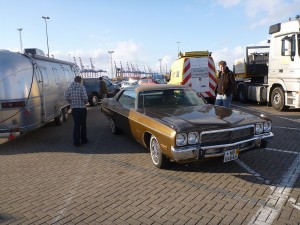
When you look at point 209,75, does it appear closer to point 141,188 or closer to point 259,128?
point 259,128

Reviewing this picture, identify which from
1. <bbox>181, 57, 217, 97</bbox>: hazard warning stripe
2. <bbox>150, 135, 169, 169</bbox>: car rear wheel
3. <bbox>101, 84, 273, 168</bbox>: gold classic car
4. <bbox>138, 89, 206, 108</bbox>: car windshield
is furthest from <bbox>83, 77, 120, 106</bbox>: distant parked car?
<bbox>150, 135, 169, 169</bbox>: car rear wheel

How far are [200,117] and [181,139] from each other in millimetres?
855

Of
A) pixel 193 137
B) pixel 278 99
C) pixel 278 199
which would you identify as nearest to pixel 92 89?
pixel 278 99

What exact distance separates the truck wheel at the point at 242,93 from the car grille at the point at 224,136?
11358 millimetres

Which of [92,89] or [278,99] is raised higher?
[92,89]

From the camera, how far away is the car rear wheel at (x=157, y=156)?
5.36m

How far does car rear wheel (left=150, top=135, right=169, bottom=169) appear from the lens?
17.6 ft

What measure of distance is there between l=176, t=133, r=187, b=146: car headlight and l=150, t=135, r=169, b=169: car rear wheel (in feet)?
2.34

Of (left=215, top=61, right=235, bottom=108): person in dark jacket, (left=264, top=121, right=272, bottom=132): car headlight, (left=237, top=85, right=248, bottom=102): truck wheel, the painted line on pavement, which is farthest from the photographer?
(left=237, top=85, right=248, bottom=102): truck wheel

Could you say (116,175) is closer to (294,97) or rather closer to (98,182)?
(98,182)

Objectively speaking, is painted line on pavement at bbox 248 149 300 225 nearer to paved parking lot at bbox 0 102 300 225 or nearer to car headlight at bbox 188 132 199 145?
paved parking lot at bbox 0 102 300 225

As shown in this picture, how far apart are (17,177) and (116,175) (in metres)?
1.82

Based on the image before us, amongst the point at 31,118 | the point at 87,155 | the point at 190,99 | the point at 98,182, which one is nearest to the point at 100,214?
the point at 98,182

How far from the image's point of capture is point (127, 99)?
24.0ft
